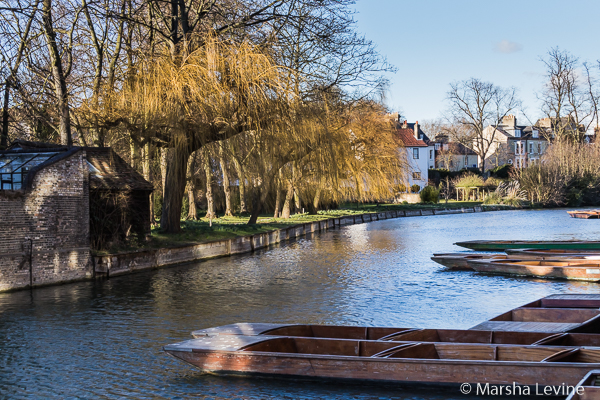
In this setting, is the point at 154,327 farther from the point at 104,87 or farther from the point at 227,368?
the point at 104,87

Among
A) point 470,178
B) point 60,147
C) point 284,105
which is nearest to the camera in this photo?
point 60,147

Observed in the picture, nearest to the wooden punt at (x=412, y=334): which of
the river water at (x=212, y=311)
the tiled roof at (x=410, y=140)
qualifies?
the river water at (x=212, y=311)

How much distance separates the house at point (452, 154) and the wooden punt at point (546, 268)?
→ 73.5 meters

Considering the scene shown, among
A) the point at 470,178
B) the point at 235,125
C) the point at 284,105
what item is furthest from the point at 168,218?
the point at 470,178

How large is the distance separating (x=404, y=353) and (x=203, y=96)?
11608 mm

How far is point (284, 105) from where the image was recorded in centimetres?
1762

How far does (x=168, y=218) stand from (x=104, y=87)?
4.60 metres

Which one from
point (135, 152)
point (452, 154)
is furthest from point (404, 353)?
point (452, 154)

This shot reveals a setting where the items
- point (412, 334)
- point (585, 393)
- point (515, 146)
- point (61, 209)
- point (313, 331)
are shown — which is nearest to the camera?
point (585, 393)

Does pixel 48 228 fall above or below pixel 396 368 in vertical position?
above

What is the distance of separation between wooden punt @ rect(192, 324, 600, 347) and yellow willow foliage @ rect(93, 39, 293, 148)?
32.3ft

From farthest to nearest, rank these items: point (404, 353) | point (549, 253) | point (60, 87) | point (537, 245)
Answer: point (537, 245) → point (60, 87) → point (549, 253) → point (404, 353)

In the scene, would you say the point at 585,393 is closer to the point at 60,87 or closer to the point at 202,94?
the point at 202,94

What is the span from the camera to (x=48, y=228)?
14.5m
